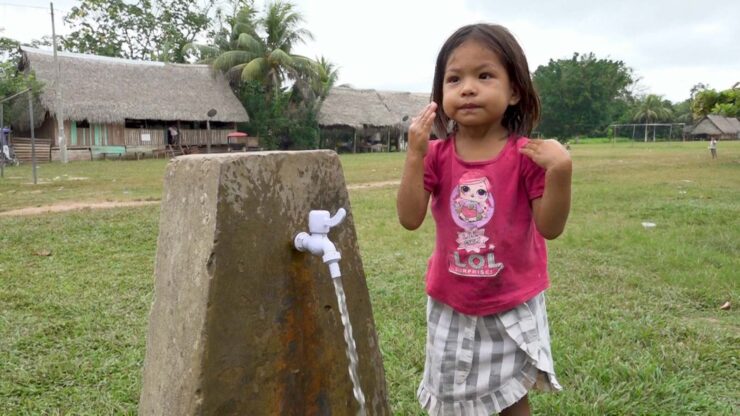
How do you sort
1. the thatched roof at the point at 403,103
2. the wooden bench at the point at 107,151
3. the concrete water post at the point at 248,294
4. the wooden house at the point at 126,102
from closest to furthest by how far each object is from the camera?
the concrete water post at the point at 248,294 < the wooden house at the point at 126,102 < the wooden bench at the point at 107,151 < the thatched roof at the point at 403,103

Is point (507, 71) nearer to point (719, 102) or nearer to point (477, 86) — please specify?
point (477, 86)

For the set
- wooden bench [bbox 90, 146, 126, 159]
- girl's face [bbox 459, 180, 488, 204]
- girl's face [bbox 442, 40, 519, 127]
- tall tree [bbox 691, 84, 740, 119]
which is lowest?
wooden bench [bbox 90, 146, 126, 159]

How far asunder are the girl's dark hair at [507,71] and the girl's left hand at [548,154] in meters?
0.22

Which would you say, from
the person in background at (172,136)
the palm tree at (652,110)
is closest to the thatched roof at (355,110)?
the person in background at (172,136)

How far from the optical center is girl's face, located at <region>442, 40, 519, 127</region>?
5.07 ft

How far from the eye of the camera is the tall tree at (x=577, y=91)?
1378 inches

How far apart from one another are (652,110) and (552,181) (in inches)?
2552

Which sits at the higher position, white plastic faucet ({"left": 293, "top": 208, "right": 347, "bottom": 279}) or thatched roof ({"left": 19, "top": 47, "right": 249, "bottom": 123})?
thatched roof ({"left": 19, "top": 47, "right": 249, "bottom": 123})

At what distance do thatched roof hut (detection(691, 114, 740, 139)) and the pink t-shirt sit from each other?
56384 millimetres

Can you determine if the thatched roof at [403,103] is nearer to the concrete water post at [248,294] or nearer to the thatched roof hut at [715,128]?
the thatched roof hut at [715,128]

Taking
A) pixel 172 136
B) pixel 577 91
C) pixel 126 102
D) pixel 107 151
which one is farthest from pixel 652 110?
pixel 107 151

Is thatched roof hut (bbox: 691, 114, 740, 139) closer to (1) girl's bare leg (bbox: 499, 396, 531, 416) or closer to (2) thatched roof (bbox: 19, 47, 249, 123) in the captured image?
(2) thatched roof (bbox: 19, 47, 249, 123)

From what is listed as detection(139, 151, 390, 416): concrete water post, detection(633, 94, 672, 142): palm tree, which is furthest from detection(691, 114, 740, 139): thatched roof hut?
detection(139, 151, 390, 416): concrete water post

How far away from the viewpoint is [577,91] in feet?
115
